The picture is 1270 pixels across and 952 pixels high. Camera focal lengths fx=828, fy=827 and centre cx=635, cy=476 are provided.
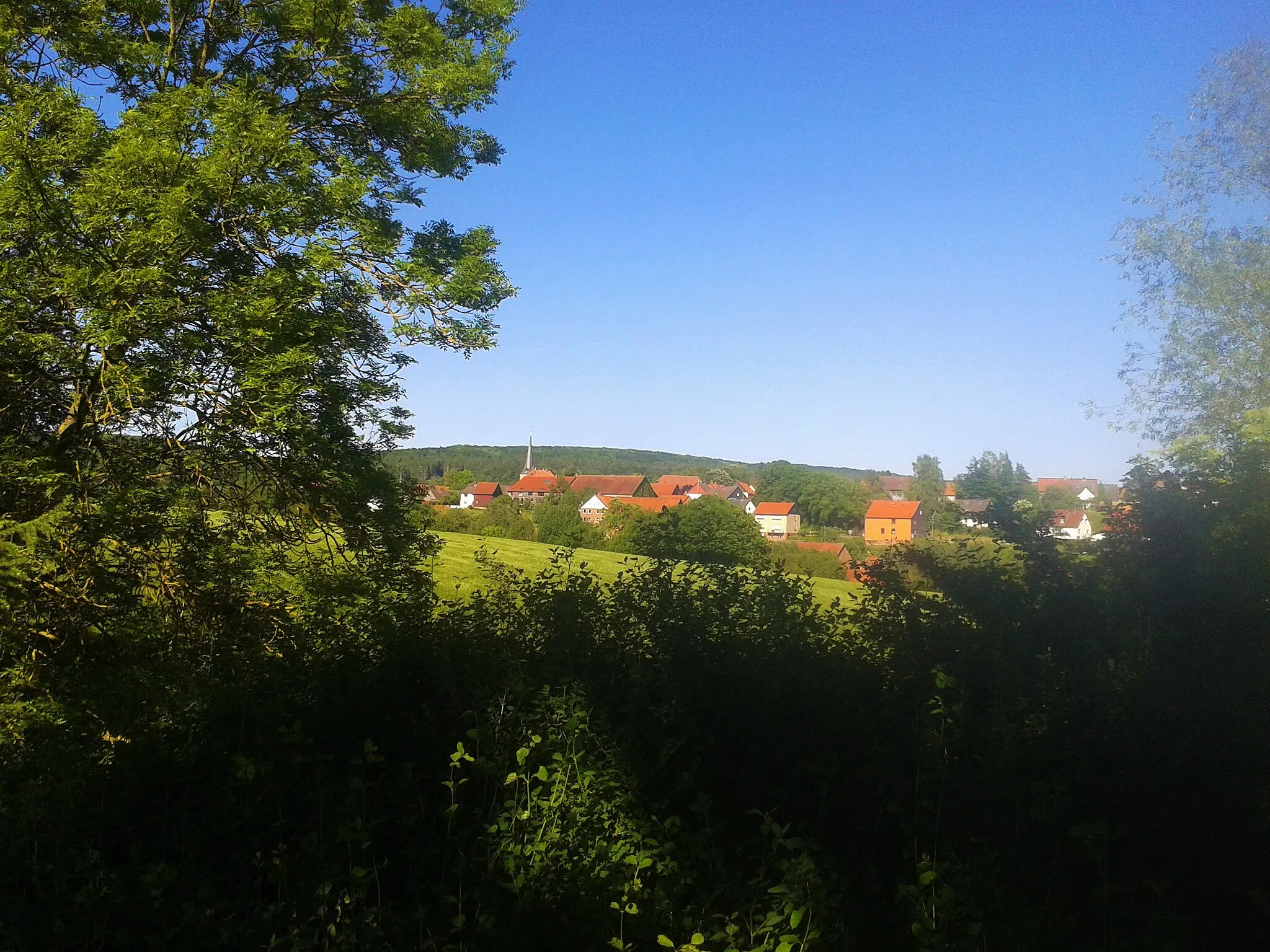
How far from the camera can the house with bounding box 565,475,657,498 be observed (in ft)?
62.9

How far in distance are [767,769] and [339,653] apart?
2563 millimetres

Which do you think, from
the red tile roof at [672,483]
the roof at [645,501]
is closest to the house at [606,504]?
the roof at [645,501]

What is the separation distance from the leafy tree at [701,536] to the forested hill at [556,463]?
2067 mm

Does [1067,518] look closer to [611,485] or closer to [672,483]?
[611,485]

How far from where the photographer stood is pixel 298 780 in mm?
3750

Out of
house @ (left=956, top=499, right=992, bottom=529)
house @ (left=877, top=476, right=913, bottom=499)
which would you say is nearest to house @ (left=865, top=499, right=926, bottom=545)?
house @ (left=877, top=476, right=913, bottom=499)

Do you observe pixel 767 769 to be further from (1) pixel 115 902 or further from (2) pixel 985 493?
(1) pixel 115 902

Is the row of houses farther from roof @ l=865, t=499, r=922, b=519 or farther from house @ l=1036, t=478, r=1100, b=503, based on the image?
house @ l=1036, t=478, r=1100, b=503

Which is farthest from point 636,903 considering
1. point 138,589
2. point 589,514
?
point 589,514

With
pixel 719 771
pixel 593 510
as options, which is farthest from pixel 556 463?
pixel 719 771

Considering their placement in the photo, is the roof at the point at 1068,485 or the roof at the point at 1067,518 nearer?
the roof at the point at 1067,518

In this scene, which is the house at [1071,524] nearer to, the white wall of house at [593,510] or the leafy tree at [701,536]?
the leafy tree at [701,536]

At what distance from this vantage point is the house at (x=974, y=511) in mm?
4930

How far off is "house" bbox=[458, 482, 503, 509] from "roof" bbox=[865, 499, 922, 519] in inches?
340
